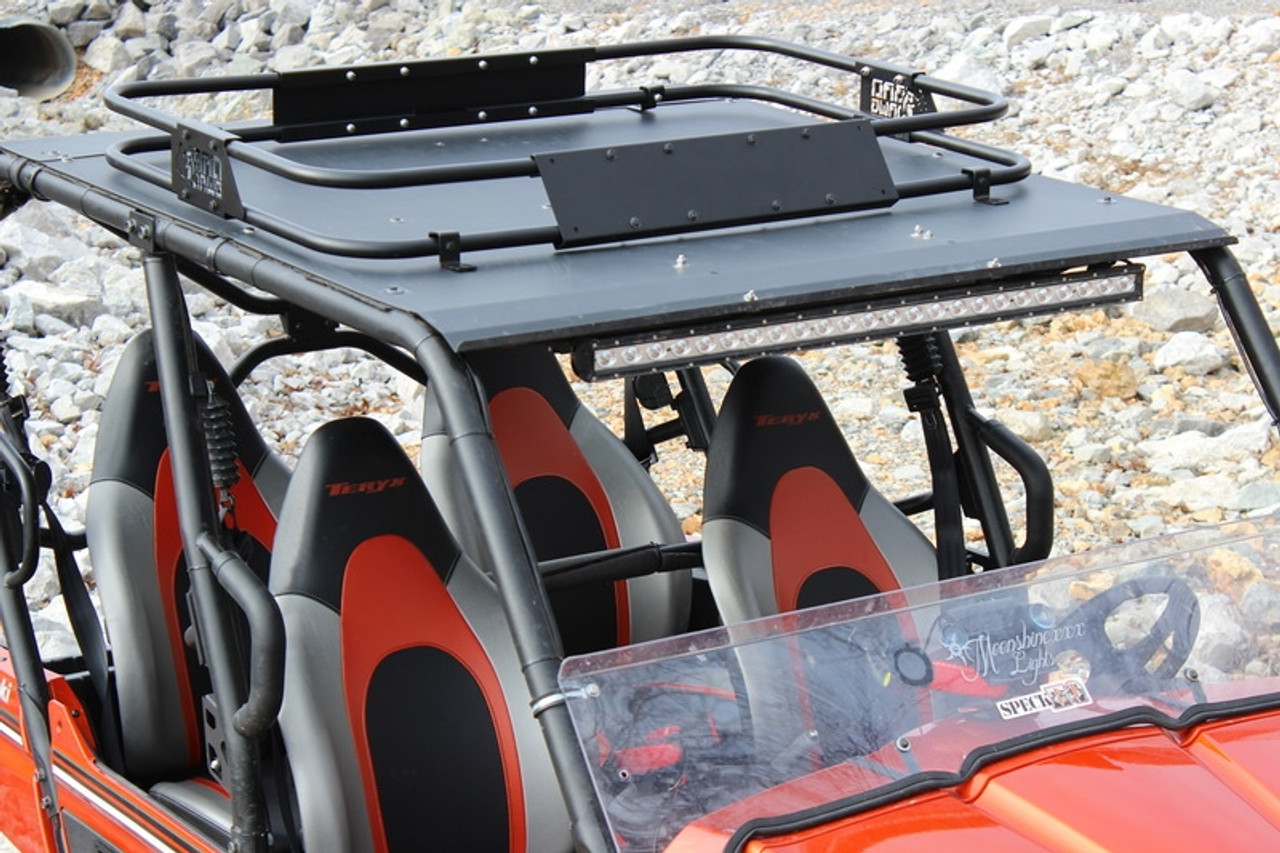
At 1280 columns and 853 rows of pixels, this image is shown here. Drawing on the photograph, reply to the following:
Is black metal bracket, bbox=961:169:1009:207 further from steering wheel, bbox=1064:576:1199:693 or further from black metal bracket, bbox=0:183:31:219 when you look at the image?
black metal bracket, bbox=0:183:31:219

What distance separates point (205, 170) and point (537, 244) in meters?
0.62

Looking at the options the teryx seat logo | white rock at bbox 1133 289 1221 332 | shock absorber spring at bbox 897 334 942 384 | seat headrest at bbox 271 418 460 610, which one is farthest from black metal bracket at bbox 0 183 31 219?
white rock at bbox 1133 289 1221 332

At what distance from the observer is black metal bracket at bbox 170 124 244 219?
9.61 ft

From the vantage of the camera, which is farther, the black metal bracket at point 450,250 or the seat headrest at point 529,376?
the seat headrest at point 529,376

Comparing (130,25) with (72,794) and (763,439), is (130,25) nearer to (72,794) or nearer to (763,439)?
(72,794)

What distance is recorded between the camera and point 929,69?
33.4ft

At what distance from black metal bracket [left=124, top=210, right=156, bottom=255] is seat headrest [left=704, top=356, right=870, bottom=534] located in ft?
3.64

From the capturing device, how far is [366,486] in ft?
10.6

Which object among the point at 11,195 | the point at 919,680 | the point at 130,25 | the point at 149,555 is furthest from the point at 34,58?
the point at 919,680

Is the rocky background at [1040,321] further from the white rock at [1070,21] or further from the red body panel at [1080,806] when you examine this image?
the red body panel at [1080,806]

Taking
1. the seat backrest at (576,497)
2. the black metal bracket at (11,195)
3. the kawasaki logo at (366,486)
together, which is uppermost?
the black metal bracket at (11,195)

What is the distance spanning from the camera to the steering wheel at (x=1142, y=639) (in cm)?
260

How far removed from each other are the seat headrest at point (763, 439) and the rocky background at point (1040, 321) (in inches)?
93.8

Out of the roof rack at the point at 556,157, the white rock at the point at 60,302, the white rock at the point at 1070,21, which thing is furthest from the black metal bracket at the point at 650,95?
the white rock at the point at 1070,21
